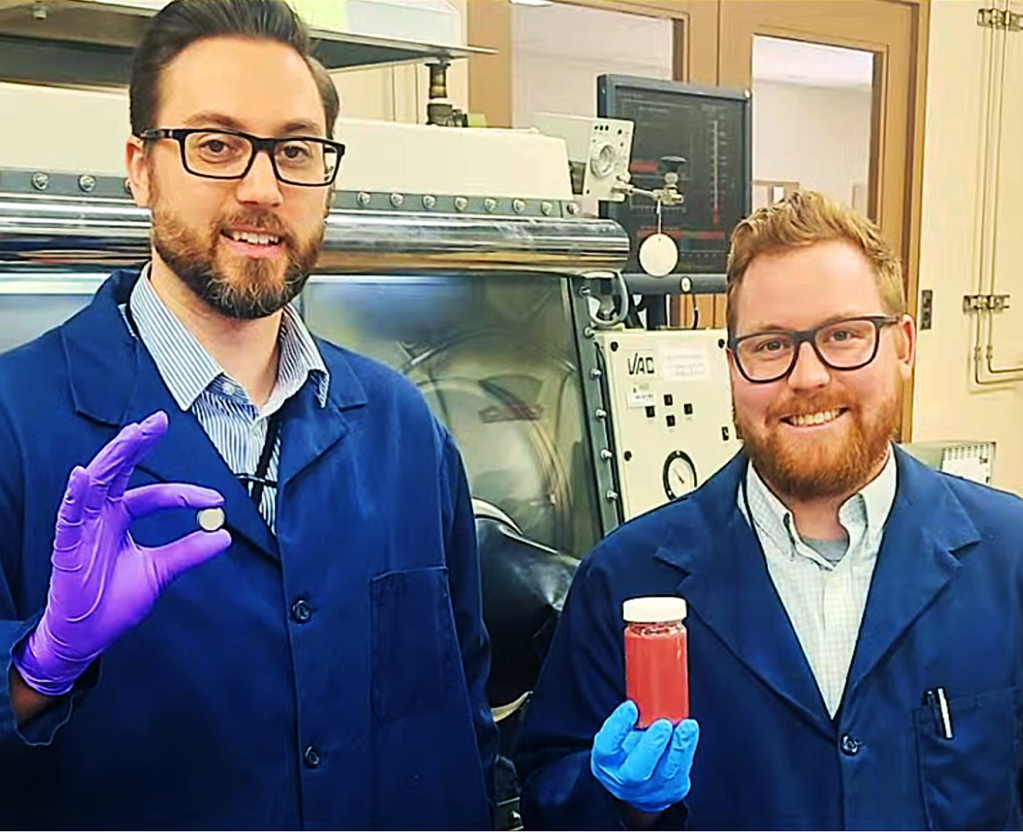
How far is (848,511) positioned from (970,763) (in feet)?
0.88

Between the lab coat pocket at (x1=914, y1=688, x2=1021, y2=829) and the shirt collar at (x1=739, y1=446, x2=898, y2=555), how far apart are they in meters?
0.18

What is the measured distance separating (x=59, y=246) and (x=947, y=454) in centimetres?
219

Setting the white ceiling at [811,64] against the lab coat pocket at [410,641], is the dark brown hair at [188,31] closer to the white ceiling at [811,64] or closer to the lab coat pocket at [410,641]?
the lab coat pocket at [410,641]

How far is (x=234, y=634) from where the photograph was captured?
3.88ft

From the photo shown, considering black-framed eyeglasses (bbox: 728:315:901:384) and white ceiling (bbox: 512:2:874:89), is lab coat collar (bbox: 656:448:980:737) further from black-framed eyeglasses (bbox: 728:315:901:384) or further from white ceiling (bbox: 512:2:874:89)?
white ceiling (bbox: 512:2:874:89)

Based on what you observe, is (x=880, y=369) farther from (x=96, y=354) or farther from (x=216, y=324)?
(x=96, y=354)

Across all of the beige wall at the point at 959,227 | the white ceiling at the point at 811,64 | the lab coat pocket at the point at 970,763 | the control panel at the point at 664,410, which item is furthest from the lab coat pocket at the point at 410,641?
the beige wall at the point at 959,227

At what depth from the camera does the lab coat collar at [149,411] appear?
Answer: 3.86ft

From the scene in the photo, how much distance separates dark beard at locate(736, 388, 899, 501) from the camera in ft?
4.19

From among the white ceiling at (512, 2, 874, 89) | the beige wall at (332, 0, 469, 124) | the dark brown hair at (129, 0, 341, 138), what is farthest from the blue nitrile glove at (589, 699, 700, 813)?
the white ceiling at (512, 2, 874, 89)

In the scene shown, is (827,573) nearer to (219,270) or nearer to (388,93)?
(219,270)

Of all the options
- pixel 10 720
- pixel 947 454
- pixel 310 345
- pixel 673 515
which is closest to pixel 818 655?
pixel 673 515

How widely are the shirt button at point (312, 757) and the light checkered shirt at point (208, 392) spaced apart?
21cm

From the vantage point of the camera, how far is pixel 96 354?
120 centimetres
